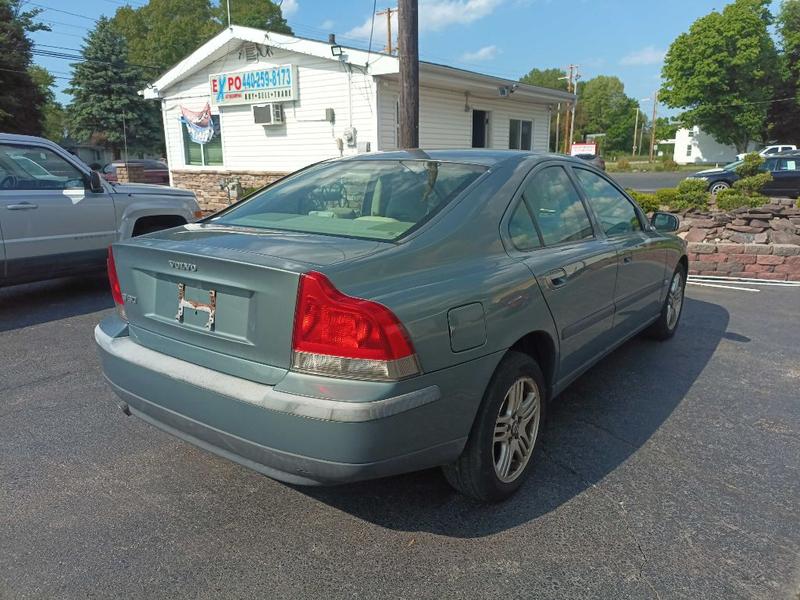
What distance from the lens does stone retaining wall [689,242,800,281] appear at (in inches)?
303

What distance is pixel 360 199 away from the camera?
308cm

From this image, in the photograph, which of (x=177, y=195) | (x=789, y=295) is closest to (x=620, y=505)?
(x=789, y=295)

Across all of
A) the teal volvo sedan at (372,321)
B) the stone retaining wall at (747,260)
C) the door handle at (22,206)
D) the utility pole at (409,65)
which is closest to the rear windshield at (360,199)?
the teal volvo sedan at (372,321)

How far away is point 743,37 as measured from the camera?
4412 cm

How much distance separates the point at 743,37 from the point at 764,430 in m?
51.5

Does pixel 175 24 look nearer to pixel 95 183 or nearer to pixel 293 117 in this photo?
pixel 293 117

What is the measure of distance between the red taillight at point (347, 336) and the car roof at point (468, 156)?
4.42 feet

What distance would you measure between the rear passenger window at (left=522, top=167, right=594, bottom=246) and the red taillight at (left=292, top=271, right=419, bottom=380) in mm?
1306

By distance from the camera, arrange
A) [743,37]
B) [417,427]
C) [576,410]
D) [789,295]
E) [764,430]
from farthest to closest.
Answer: [743,37]
[789,295]
[576,410]
[764,430]
[417,427]

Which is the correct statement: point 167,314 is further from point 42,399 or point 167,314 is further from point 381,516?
point 42,399

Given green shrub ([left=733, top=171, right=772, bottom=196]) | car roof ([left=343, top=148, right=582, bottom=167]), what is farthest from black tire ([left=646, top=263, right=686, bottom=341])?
green shrub ([left=733, top=171, right=772, bottom=196])

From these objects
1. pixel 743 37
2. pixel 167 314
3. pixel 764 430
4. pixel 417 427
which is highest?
pixel 743 37

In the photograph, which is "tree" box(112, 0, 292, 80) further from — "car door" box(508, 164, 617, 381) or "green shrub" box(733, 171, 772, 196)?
"car door" box(508, 164, 617, 381)

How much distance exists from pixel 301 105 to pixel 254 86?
5.68 feet
